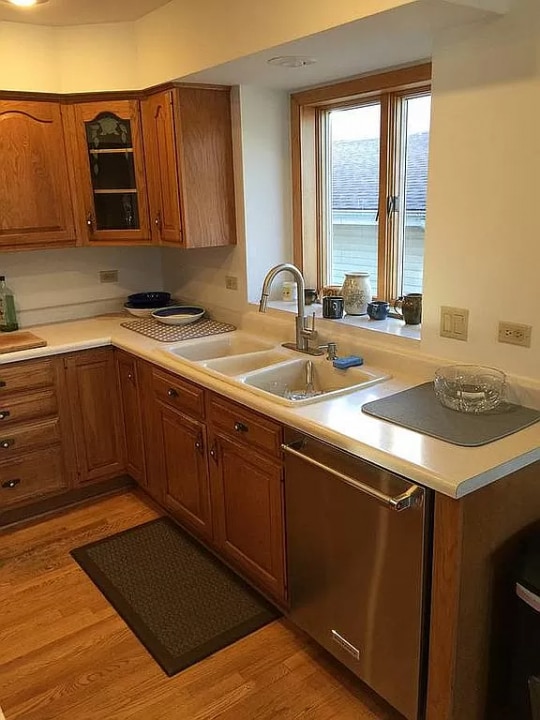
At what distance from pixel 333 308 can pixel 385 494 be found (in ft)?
4.05

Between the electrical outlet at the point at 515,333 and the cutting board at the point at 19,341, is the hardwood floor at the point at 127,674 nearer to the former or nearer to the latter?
the cutting board at the point at 19,341

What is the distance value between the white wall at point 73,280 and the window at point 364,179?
107 centimetres

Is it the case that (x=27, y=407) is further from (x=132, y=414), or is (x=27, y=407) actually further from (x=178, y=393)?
(x=178, y=393)

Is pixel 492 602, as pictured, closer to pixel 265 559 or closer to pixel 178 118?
pixel 265 559

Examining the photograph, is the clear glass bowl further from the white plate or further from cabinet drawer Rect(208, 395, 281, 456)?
the white plate

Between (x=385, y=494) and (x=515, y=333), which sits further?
(x=515, y=333)

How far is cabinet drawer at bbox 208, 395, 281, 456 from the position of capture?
2145 mm

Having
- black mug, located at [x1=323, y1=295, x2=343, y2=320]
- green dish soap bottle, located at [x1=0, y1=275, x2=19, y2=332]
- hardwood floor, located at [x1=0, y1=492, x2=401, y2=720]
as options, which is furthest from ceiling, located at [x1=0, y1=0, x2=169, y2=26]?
hardwood floor, located at [x1=0, y1=492, x2=401, y2=720]

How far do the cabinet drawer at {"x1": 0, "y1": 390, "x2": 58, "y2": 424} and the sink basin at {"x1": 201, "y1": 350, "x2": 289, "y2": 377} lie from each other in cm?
93

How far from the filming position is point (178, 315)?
3377mm

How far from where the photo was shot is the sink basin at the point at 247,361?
269 cm

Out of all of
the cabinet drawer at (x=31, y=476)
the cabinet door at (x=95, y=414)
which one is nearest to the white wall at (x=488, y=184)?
the cabinet door at (x=95, y=414)

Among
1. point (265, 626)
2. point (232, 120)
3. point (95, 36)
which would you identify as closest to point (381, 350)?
point (265, 626)

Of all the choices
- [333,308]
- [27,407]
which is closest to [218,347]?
[333,308]
